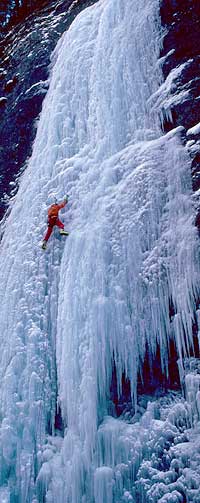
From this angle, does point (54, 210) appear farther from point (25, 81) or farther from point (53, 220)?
point (25, 81)

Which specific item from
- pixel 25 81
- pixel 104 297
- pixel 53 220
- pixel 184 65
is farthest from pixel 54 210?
pixel 25 81

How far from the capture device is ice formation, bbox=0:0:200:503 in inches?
175

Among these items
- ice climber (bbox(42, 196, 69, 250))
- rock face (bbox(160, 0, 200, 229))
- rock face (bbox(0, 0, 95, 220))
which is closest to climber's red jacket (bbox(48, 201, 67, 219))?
ice climber (bbox(42, 196, 69, 250))

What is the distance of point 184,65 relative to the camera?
585 cm

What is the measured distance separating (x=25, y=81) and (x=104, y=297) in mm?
4949

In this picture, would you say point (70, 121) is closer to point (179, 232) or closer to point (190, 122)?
point (190, 122)

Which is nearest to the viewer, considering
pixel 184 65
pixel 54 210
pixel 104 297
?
pixel 104 297

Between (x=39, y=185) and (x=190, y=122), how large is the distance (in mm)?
2327

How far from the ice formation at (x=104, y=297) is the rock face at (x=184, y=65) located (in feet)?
0.41

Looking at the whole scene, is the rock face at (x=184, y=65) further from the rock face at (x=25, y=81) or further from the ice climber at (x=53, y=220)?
the rock face at (x=25, y=81)

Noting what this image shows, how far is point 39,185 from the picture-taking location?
269 inches

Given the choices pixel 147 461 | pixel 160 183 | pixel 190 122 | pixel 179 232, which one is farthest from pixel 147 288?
pixel 190 122

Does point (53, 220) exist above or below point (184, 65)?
below

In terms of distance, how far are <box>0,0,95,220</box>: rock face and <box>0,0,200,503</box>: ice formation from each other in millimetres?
1030
